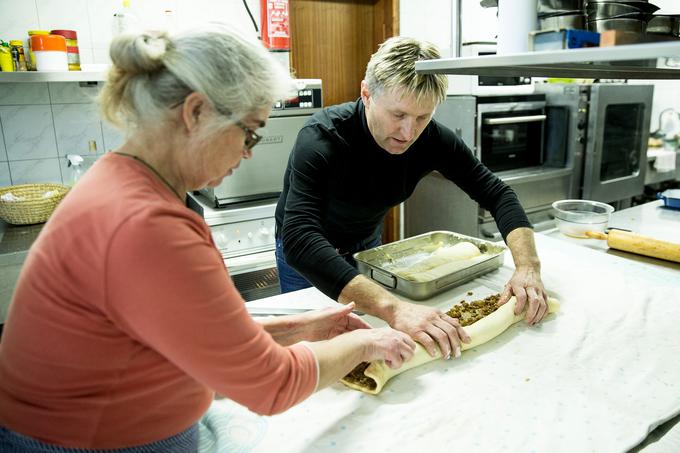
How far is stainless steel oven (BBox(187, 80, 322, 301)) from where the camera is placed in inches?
102

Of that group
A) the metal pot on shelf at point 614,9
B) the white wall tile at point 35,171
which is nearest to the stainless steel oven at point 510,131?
the metal pot on shelf at point 614,9

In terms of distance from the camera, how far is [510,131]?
3.10 meters

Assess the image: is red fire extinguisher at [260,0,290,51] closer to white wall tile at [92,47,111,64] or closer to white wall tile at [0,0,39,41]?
white wall tile at [92,47,111,64]

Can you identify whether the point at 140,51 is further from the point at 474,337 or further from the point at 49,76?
the point at 49,76

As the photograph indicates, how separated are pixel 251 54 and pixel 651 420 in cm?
101

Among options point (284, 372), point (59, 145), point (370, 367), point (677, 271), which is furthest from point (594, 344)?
point (59, 145)

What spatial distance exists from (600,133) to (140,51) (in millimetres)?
3270

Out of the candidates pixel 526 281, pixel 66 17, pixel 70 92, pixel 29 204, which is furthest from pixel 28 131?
pixel 526 281

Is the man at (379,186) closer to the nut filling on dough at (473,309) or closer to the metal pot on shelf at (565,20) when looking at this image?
the nut filling on dough at (473,309)

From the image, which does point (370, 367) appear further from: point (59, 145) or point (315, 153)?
point (59, 145)

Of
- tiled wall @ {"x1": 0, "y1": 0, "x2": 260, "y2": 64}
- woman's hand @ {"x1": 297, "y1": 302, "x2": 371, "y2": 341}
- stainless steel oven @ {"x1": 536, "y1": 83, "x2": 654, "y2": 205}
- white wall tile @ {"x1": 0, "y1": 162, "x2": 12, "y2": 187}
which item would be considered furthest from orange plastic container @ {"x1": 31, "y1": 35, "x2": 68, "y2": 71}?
stainless steel oven @ {"x1": 536, "y1": 83, "x2": 654, "y2": 205}

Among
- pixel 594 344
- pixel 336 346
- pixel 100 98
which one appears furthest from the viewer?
pixel 594 344

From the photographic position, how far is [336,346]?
0.95m

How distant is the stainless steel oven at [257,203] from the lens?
8.51ft
